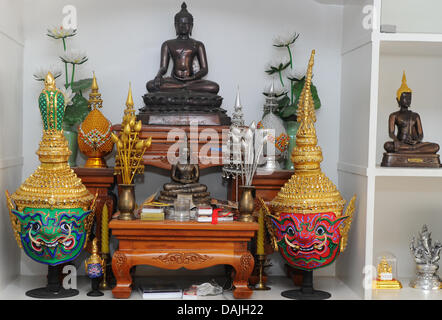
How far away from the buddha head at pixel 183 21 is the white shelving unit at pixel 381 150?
37.2 inches

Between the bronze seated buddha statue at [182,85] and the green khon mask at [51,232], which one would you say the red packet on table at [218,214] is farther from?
the green khon mask at [51,232]

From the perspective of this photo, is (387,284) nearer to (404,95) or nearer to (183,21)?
(404,95)

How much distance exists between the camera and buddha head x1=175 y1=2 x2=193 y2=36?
354cm

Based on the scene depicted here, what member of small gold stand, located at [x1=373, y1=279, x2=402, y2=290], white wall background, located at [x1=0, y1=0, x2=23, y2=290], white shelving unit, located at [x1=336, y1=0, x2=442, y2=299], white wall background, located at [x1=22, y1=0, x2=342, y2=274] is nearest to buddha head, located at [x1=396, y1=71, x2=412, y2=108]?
white shelving unit, located at [x1=336, y1=0, x2=442, y2=299]

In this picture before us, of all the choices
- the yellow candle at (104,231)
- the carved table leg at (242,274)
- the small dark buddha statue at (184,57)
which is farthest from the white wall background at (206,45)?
the carved table leg at (242,274)

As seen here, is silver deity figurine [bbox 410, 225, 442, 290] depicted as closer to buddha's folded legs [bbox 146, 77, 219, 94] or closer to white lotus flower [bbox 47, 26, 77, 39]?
buddha's folded legs [bbox 146, 77, 219, 94]

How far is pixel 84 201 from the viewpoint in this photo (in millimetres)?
3025

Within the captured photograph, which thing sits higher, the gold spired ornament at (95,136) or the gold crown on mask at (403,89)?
the gold crown on mask at (403,89)

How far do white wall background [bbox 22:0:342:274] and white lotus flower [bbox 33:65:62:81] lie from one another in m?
0.06

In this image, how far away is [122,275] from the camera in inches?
118

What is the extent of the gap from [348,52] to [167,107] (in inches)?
44.2

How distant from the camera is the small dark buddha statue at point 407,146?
326 cm

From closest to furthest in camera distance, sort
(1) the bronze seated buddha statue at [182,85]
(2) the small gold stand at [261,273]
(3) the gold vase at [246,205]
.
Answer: (3) the gold vase at [246,205] < (2) the small gold stand at [261,273] < (1) the bronze seated buddha statue at [182,85]
